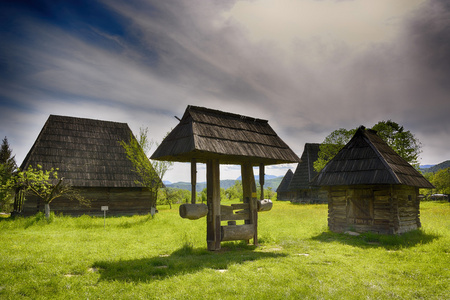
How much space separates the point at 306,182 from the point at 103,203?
84.9ft

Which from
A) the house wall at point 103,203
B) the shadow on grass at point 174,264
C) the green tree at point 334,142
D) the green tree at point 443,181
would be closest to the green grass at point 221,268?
the shadow on grass at point 174,264

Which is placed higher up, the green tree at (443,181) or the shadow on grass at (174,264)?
the green tree at (443,181)

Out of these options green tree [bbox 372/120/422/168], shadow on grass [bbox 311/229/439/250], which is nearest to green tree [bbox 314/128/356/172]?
green tree [bbox 372/120/422/168]

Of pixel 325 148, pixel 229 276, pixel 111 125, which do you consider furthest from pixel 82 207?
pixel 325 148

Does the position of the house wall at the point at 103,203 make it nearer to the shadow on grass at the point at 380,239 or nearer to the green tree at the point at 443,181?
the shadow on grass at the point at 380,239

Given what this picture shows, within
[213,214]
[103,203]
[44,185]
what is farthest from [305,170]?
[213,214]

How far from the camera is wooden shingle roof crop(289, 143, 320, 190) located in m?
38.8

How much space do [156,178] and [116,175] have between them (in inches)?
129

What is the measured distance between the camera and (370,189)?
1384 centimetres

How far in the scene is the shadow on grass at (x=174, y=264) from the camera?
688cm

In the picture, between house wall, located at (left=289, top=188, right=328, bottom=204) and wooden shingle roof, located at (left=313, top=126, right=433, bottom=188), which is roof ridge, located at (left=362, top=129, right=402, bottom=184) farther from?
house wall, located at (left=289, top=188, right=328, bottom=204)

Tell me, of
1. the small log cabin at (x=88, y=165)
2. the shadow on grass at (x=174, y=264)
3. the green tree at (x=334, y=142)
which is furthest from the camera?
the green tree at (x=334, y=142)

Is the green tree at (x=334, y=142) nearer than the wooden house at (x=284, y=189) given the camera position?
Yes

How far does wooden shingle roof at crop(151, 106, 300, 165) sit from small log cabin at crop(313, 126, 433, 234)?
174 inches
